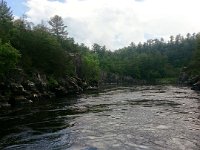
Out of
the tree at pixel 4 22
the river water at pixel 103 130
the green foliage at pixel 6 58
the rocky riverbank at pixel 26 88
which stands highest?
the tree at pixel 4 22

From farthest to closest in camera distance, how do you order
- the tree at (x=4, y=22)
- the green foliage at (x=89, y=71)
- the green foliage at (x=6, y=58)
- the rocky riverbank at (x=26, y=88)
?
the green foliage at (x=89, y=71) < the tree at (x=4, y=22) < the rocky riverbank at (x=26, y=88) < the green foliage at (x=6, y=58)

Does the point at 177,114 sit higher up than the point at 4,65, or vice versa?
the point at 4,65

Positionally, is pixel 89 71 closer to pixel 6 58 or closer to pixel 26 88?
pixel 26 88

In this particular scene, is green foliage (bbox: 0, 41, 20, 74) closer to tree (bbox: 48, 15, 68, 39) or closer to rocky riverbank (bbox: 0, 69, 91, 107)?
rocky riverbank (bbox: 0, 69, 91, 107)

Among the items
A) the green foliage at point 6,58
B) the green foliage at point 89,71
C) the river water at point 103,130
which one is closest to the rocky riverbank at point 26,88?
the green foliage at point 6,58

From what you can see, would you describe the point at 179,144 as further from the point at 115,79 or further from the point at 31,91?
the point at 115,79

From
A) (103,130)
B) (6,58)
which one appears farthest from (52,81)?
(103,130)

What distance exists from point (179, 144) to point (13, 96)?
38.5 meters

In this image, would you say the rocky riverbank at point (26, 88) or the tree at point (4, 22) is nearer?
the rocky riverbank at point (26, 88)

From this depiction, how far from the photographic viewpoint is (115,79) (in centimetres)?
19788

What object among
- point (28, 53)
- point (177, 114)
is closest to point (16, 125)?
point (177, 114)

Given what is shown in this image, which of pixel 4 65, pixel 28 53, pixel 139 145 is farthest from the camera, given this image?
pixel 28 53

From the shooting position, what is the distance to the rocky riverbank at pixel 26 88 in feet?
183

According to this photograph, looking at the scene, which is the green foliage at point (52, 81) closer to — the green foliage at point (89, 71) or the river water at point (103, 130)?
the river water at point (103, 130)
